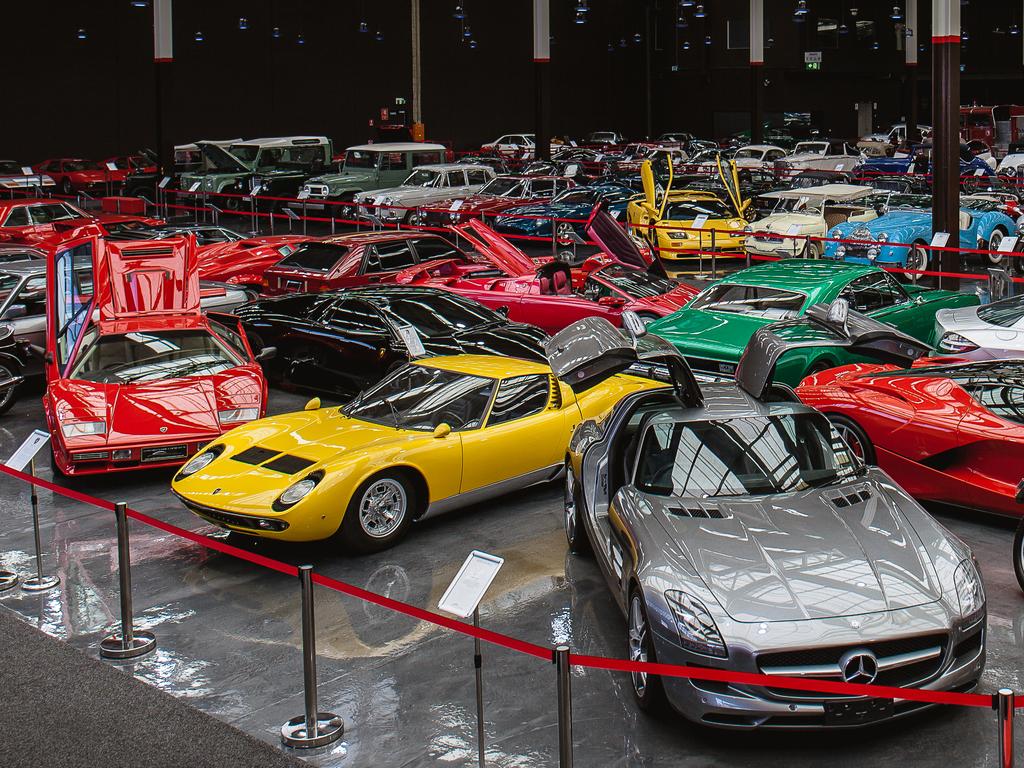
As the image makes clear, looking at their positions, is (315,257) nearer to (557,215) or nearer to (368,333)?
(368,333)

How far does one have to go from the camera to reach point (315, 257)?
650 inches

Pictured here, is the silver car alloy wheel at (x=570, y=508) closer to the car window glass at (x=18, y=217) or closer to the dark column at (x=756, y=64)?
the car window glass at (x=18, y=217)

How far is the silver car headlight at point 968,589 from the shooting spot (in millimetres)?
5309

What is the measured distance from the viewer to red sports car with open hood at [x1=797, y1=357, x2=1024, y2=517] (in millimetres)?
7875

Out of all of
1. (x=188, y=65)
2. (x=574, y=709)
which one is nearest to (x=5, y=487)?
(x=574, y=709)

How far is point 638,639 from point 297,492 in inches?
109

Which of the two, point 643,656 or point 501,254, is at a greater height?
point 501,254

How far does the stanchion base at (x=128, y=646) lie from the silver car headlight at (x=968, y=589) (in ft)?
13.8

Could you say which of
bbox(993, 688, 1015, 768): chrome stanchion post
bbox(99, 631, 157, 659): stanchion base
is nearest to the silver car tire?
bbox(993, 688, 1015, 768): chrome stanchion post

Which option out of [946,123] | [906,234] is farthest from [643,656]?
[946,123]

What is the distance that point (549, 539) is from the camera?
817cm

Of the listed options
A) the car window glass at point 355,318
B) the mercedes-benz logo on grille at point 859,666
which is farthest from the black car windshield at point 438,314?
the mercedes-benz logo on grille at point 859,666

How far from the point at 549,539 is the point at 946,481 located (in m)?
2.70

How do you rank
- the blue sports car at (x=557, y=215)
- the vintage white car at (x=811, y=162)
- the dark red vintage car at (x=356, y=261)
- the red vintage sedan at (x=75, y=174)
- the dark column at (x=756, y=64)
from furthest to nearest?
the dark column at (x=756, y=64) → the red vintage sedan at (x=75, y=174) → the vintage white car at (x=811, y=162) → the blue sports car at (x=557, y=215) → the dark red vintage car at (x=356, y=261)
